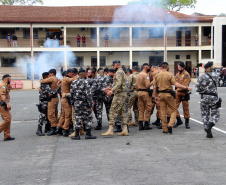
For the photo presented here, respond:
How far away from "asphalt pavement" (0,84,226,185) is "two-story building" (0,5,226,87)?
27.5 m

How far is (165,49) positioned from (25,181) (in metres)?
32.1

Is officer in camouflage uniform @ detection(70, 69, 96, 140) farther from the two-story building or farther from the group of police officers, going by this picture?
the two-story building

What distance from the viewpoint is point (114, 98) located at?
28.3ft

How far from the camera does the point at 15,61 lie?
37531mm

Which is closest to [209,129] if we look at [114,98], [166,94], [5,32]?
[166,94]

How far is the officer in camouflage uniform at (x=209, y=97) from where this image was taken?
8.02 m

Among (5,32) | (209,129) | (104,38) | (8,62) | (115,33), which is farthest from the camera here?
(115,33)

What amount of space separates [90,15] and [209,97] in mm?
32028

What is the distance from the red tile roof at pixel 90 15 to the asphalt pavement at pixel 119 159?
27.7m

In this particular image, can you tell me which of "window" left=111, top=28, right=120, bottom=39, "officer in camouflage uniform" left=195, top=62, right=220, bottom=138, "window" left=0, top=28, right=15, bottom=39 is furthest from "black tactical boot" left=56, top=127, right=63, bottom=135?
"window" left=0, top=28, right=15, bottom=39

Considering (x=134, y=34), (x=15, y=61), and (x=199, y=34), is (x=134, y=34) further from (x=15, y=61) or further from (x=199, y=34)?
(x=15, y=61)

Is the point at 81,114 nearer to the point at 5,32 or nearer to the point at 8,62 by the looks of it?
the point at 8,62

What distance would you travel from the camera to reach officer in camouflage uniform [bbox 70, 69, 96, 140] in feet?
26.9

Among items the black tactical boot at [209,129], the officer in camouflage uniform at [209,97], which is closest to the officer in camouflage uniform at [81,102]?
the officer in camouflage uniform at [209,97]
